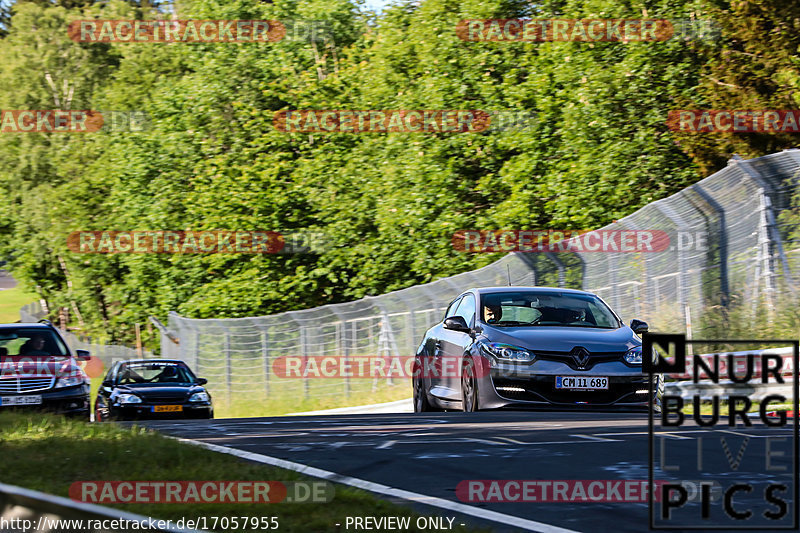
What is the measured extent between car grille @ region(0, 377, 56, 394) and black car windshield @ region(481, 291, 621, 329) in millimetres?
7269

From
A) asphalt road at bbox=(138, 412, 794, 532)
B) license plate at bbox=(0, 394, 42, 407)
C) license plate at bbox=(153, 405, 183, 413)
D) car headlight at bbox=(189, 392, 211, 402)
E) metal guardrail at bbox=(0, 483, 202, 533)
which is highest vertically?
metal guardrail at bbox=(0, 483, 202, 533)

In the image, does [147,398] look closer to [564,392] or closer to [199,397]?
[199,397]

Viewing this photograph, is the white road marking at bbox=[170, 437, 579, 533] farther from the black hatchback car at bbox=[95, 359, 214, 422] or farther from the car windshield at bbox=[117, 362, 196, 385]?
the car windshield at bbox=[117, 362, 196, 385]

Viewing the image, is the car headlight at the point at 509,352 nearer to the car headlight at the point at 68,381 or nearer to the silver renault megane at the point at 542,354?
the silver renault megane at the point at 542,354

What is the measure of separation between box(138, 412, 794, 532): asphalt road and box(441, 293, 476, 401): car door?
149cm

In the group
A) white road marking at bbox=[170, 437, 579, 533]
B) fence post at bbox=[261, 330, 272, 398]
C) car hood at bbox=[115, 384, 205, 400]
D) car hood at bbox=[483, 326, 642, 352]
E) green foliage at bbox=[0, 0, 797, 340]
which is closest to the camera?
white road marking at bbox=[170, 437, 579, 533]

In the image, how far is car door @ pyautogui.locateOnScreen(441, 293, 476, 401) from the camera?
13930 millimetres

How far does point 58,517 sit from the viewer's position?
4.73 metres

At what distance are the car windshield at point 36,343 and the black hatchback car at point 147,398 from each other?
83.6 inches

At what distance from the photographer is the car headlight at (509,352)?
504 inches

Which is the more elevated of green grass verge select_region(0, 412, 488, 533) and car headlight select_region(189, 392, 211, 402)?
green grass verge select_region(0, 412, 488, 533)

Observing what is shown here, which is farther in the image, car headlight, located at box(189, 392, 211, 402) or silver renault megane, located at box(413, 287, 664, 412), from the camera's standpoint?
car headlight, located at box(189, 392, 211, 402)

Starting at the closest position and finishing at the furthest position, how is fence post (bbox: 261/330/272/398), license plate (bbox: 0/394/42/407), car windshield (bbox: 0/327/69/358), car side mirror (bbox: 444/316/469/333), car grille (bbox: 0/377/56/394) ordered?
car side mirror (bbox: 444/316/469/333)
license plate (bbox: 0/394/42/407)
car grille (bbox: 0/377/56/394)
car windshield (bbox: 0/327/69/358)
fence post (bbox: 261/330/272/398)

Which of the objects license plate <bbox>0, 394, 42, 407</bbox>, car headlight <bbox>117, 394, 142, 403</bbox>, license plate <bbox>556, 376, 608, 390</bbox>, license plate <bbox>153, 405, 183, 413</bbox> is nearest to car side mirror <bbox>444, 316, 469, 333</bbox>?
license plate <bbox>556, 376, 608, 390</bbox>
